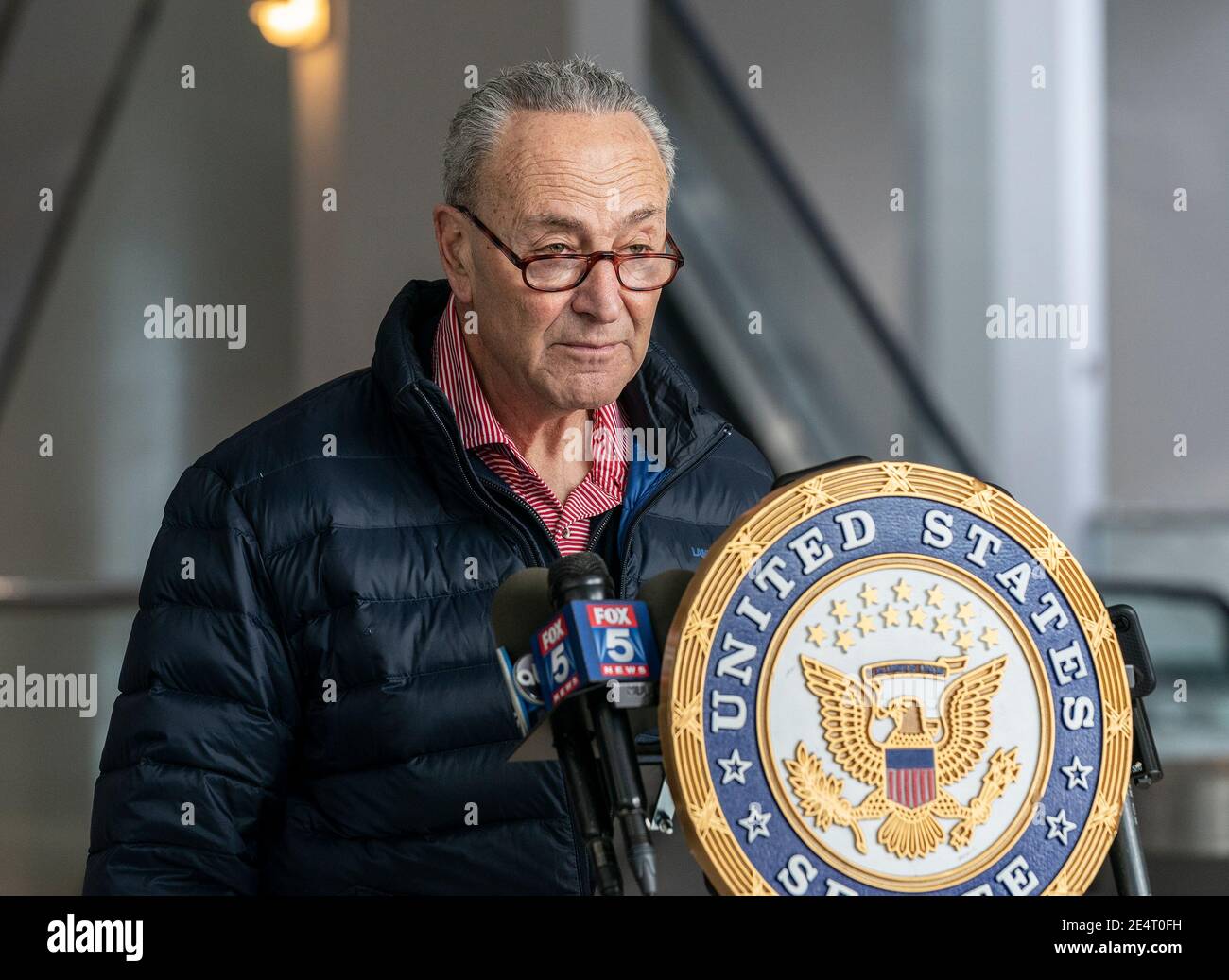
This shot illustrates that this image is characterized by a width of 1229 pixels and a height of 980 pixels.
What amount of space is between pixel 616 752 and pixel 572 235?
42cm

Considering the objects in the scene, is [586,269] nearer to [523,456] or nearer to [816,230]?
[523,456]

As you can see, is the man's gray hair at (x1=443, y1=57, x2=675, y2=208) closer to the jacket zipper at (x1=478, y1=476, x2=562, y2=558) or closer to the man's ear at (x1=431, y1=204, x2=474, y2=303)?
the man's ear at (x1=431, y1=204, x2=474, y2=303)

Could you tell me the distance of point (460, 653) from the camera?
1106 millimetres

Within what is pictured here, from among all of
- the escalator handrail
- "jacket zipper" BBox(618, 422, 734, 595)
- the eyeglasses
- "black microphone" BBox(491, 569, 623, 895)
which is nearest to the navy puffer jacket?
"jacket zipper" BBox(618, 422, 734, 595)

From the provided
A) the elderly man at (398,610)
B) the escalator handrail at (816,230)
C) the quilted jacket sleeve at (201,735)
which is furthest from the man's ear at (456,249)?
the escalator handrail at (816,230)

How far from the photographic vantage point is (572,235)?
1.00 m

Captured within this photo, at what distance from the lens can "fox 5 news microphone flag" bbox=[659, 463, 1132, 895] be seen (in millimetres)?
713

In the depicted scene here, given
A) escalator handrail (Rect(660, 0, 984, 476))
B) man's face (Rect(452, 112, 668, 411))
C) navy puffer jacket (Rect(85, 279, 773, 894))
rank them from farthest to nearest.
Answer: escalator handrail (Rect(660, 0, 984, 476)) → navy puffer jacket (Rect(85, 279, 773, 894)) → man's face (Rect(452, 112, 668, 411))

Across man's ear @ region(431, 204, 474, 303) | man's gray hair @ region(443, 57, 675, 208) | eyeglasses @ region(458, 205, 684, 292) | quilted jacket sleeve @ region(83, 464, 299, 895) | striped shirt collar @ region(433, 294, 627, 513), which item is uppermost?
man's gray hair @ region(443, 57, 675, 208)

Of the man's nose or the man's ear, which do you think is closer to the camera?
the man's nose

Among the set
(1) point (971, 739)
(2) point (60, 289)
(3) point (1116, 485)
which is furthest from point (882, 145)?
(1) point (971, 739)

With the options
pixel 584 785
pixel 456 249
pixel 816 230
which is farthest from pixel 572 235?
pixel 816 230

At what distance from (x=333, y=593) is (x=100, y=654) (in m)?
2.23
